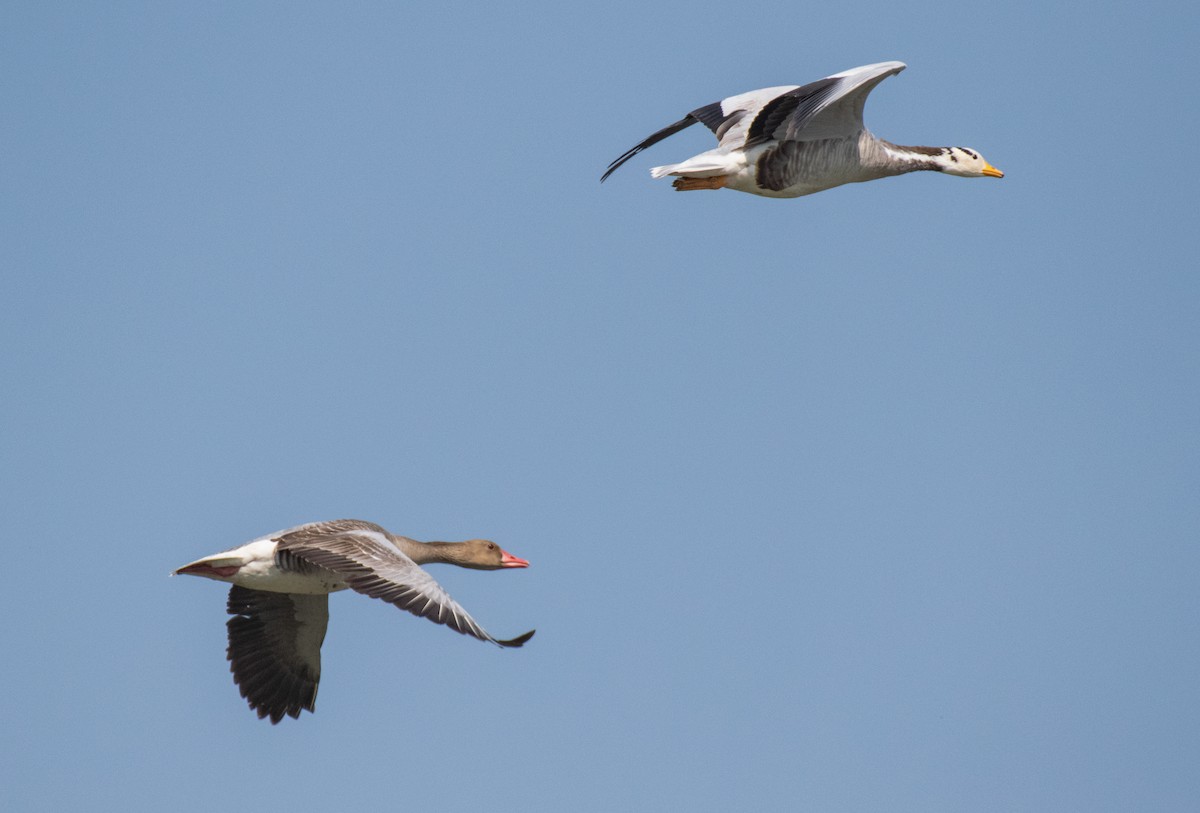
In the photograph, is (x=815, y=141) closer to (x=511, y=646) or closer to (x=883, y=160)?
(x=883, y=160)

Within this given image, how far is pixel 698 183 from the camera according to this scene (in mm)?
15406

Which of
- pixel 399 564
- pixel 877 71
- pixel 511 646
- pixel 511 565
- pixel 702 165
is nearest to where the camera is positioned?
pixel 511 646

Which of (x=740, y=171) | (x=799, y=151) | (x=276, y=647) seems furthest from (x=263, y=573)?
(x=799, y=151)

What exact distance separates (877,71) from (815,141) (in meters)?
1.40

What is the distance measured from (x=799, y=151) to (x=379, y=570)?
18.2 feet

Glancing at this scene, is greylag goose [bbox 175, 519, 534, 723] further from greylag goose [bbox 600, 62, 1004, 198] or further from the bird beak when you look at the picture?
greylag goose [bbox 600, 62, 1004, 198]

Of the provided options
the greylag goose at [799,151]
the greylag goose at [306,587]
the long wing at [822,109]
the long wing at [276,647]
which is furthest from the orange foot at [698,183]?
the long wing at [276,647]

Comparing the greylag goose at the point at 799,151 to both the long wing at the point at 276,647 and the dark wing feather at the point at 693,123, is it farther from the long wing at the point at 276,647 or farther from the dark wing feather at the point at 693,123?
the long wing at the point at 276,647

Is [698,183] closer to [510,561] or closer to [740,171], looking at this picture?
[740,171]

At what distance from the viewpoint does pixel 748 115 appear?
1633 cm

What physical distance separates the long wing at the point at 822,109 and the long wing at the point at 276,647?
19.7 ft

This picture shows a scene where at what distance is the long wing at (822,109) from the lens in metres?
14.0

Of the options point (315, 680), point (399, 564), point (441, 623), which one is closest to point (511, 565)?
point (315, 680)

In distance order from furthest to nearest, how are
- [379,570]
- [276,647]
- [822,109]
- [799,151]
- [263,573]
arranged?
[276,647], [799,151], [822,109], [263,573], [379,570]
